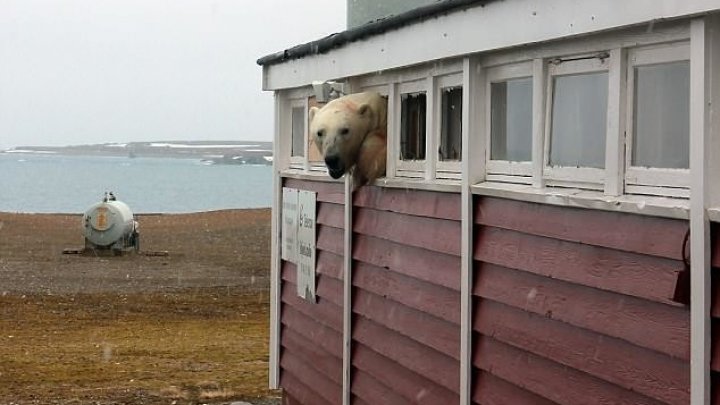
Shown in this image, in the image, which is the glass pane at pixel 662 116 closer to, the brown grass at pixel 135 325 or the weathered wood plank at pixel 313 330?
the weathered wood plank at pixel 313 330

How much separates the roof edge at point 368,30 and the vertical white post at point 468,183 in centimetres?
32

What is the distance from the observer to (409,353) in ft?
22.3

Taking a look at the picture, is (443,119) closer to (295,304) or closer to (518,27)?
(518,27)

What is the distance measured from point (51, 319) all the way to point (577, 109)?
16.8m

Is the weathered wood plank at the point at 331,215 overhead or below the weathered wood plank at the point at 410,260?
overhead

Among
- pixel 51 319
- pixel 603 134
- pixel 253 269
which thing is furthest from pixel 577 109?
pixel 253 269

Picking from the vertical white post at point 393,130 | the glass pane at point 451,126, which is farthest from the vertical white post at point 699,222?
the vertical white post at point 393,130

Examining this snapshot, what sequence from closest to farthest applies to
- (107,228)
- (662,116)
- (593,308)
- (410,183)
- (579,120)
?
(662,116) → (593,308) → (579,120) → (410,183) → (107,228)

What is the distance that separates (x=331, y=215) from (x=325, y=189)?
306mm

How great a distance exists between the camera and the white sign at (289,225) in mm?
9727

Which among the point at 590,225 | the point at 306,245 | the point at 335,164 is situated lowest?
the point at 306,245

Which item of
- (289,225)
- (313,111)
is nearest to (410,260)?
(313,111)

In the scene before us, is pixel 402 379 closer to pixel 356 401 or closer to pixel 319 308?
pixel 356 401

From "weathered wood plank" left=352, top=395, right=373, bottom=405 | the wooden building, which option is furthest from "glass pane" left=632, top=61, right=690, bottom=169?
"weathered wood plank" left=352, top=395, right=373, bottom=405
